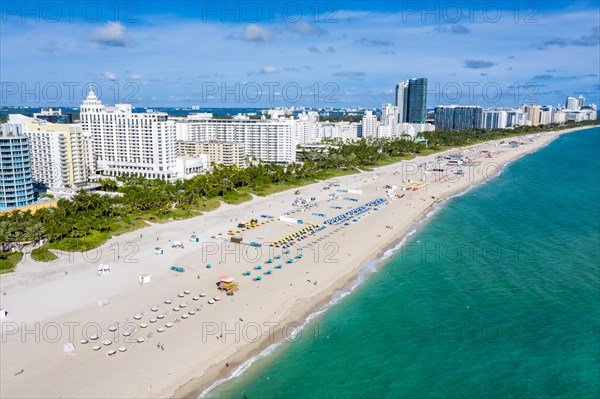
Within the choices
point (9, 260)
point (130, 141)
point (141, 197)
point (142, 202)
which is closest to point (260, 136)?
point (130, 141)

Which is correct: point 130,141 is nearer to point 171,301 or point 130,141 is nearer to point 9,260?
point 9,260

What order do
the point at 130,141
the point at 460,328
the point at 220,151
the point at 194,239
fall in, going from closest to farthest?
the point at 460,328 < the point at 194,239 < the point at 130,141 < the point at 220,151

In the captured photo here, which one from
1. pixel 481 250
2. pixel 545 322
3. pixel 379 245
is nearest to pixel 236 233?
pixel 379 245

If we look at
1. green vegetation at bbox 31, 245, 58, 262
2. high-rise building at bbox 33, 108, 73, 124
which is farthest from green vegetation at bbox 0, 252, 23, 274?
high-rise building at bbox 33, 108, 73, 124

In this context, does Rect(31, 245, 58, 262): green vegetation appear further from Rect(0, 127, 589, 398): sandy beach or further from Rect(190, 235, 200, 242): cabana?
Rect(190, 235, 200, 242): cabana

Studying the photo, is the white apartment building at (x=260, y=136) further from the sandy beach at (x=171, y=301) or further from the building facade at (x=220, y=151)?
the sandy beach at (x=171, y=301)
